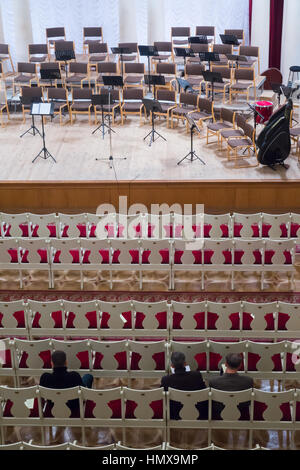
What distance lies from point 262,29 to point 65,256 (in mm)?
9935

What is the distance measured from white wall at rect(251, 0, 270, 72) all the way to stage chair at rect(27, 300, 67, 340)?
10739 millimetres

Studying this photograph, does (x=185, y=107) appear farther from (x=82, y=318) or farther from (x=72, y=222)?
(x=82, y=318)

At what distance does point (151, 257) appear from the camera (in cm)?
793

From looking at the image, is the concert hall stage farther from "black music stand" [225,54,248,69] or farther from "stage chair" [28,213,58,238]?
"black music stand" [225,54,248,69]

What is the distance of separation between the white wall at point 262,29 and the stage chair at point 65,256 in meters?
9.34

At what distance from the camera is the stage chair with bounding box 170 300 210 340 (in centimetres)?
654

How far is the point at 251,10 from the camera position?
1630cm

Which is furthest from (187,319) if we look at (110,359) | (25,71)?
(25,71)

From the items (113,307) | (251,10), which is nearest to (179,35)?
(251,10)

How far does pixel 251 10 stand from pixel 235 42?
9.57ft

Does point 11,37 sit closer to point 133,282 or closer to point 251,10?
point 251,10

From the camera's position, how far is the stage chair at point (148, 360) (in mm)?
6020
